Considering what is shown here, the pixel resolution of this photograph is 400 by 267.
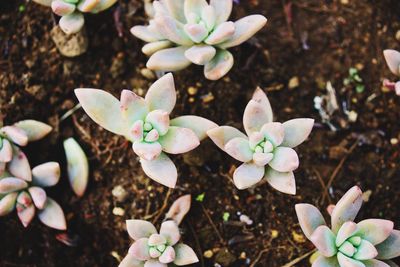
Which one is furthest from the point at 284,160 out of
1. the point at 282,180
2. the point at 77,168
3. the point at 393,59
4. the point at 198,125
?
the point at 77,168

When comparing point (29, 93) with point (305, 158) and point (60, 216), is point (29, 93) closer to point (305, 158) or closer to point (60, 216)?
point (60, 216)

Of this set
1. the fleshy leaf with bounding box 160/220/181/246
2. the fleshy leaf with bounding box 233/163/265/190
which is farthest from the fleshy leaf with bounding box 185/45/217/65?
the fleshy leaf with bounding box 160/220/181/246

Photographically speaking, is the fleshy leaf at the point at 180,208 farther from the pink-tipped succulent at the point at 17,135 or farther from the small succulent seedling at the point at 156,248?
the pink-tipped succulent at the point at 17,135

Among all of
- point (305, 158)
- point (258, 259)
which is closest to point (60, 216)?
point (258, 259)

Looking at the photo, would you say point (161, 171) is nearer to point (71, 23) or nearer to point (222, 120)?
point (222, 120)

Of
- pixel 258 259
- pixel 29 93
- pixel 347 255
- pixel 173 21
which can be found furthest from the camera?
pixel 29 93

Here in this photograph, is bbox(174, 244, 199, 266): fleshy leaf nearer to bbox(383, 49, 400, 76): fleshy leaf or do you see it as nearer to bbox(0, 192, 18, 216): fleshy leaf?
bbox(0, 192, 18, 216): fleshy leaf
